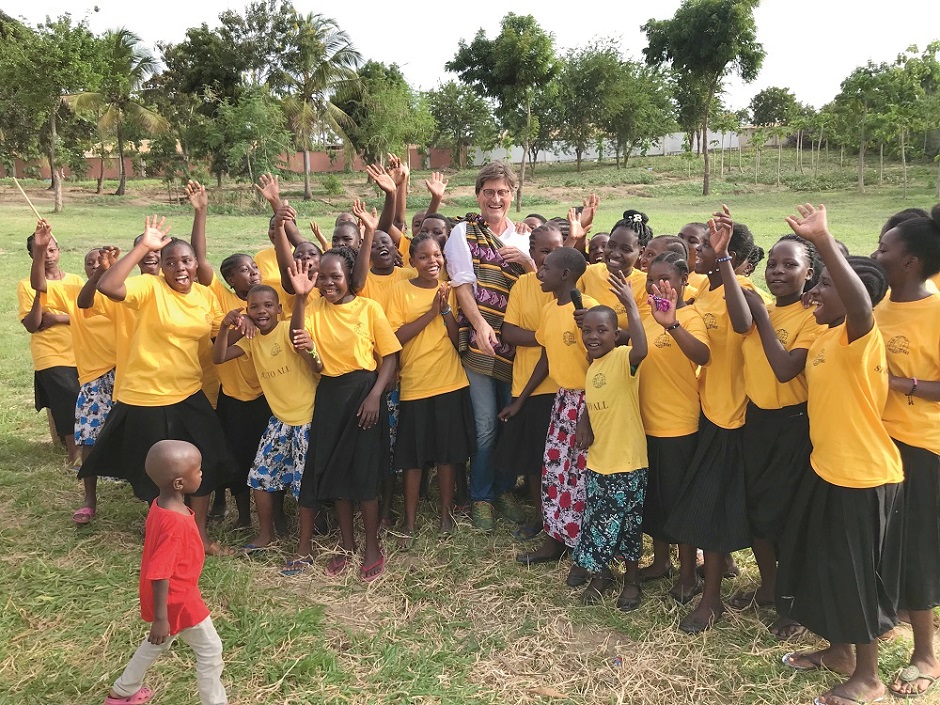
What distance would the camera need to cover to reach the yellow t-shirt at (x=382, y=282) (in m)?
4.15

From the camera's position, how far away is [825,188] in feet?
88.0

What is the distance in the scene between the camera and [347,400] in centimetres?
377

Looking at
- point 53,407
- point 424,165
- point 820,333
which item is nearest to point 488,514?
point 820,333

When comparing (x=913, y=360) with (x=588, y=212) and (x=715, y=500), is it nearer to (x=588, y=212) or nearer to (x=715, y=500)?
(x=715, y=500)

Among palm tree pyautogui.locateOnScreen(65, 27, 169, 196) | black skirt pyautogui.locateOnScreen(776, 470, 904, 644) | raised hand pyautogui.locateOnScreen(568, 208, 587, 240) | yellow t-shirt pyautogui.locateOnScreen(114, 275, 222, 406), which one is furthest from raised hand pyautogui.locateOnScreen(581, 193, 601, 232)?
palm tree pyautogui.locateOnScreen(65, 27, 169, 196)

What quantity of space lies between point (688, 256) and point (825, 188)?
26.3 m

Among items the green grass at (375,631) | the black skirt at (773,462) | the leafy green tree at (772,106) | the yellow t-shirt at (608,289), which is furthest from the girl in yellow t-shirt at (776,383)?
the leafy green tree at (772,106)

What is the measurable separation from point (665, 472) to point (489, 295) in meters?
1.42

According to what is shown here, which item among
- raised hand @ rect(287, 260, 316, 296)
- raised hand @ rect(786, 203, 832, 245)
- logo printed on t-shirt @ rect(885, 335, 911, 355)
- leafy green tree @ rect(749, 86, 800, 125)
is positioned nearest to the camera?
raised hand @ rect(786, 203, 832, 245)

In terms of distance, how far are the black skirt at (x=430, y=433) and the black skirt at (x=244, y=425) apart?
0.78 metres

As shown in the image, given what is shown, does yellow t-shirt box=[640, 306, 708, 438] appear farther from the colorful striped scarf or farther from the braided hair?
the colorful striped scarf

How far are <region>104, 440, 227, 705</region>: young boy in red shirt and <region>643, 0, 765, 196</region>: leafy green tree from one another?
26.1 m

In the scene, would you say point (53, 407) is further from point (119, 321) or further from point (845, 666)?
point (845, 666)

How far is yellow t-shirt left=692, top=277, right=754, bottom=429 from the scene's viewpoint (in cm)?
320
